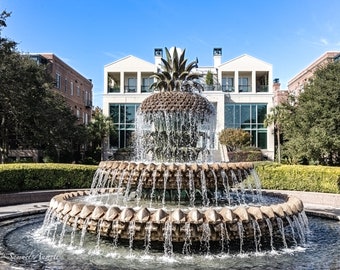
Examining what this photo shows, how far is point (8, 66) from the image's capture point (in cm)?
2234

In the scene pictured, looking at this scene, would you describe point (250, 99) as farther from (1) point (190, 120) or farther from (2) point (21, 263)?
(2) point (21, 263)

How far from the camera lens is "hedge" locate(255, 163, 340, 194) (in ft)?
53.6

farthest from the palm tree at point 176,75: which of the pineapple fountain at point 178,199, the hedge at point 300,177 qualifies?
the hedge at point 300,177

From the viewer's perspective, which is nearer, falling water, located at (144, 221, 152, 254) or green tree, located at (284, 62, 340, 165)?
falling water, located at (144, 221, 152, 254)

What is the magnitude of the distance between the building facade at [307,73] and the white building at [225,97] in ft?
14.8

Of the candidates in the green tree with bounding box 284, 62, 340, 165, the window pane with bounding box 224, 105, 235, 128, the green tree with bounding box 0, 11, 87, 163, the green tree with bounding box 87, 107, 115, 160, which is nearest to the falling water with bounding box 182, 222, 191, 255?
the green tree with bounding box 0, 11, 87, 163

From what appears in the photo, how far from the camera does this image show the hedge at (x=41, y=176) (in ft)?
50.0

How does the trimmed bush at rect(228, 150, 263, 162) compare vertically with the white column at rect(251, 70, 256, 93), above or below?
below

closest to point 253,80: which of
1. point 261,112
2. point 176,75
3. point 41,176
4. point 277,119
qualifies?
point 261,112

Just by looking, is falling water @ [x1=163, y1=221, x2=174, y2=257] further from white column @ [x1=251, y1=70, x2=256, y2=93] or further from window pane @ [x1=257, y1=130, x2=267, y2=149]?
white column @ [x1=251, y1=70, x2=256, y2=93]

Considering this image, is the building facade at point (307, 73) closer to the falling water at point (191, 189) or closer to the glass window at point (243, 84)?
the glass window at point (243, 84)

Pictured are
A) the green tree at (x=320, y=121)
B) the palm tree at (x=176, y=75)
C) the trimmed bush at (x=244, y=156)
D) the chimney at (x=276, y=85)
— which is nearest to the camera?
the palm tree at (x=176, y=75)

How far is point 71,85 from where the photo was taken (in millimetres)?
47062

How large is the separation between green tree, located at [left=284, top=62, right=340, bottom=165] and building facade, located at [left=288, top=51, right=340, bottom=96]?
5253 millimetres
